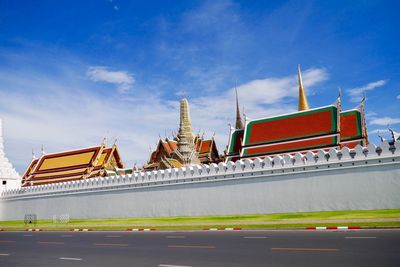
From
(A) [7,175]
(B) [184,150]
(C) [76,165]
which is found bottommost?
(A) [7,175]

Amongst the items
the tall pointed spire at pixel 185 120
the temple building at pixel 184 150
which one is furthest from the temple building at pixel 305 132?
the tall pointed spire at pixel 185 120

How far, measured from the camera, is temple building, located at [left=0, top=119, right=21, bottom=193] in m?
51.1

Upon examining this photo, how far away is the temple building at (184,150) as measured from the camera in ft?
154

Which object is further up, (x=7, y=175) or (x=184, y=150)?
(x=184, y=150)

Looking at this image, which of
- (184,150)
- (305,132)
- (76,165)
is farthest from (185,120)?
(305,132)

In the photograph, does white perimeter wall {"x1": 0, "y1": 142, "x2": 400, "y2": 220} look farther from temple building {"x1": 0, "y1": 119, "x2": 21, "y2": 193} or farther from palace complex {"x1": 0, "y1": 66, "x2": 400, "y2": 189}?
temple building {"x1": 0, "y1": 119, "x2": 21, "y2": 193}

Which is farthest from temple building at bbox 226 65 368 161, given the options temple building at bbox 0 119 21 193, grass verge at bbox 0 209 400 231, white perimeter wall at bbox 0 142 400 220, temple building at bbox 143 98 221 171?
temple building at bbox 0 119 21 193

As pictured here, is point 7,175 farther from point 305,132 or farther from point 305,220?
point 305,220

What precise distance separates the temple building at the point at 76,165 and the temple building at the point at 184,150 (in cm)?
460

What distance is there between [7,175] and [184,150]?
23.1 m

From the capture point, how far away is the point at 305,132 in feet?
107

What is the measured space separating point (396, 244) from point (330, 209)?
13978 millimetres

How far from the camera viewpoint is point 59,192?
132 feet

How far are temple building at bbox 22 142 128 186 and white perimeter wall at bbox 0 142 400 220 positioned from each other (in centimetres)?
610
